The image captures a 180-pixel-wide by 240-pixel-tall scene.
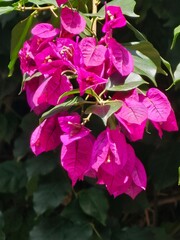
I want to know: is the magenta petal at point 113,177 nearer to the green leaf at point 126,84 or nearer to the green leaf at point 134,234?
the green leaf at point 126,84

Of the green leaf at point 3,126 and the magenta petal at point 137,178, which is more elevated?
the magenta petal at point 137,178

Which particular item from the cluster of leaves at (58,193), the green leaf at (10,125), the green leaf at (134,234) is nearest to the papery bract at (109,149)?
the cluster of leaves at (58,193)

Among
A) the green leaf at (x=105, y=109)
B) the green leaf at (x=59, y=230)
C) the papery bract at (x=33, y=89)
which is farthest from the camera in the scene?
the green leaf at (x=59, y=230)

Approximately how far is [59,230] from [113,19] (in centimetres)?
71

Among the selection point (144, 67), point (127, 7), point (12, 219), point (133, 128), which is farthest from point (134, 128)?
point (12, 219)

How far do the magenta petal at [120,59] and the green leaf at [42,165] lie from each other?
674mm

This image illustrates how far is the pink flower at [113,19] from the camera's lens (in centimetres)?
71

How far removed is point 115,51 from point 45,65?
0.08 meters

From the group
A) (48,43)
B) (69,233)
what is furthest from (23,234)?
(48,43)

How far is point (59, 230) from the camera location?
4.37ft

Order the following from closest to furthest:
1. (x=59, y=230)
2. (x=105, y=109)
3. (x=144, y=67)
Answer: (x=105, y=109) < (x=144, y=67) < (x=59, y=230)

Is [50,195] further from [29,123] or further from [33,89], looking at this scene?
[33,89]

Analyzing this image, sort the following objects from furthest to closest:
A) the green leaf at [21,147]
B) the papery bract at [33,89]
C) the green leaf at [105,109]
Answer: the green leaf at [21,147] < the papery bract at [33,89] < the green leaf at [105,109]

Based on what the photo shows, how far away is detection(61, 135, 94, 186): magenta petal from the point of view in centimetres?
68
